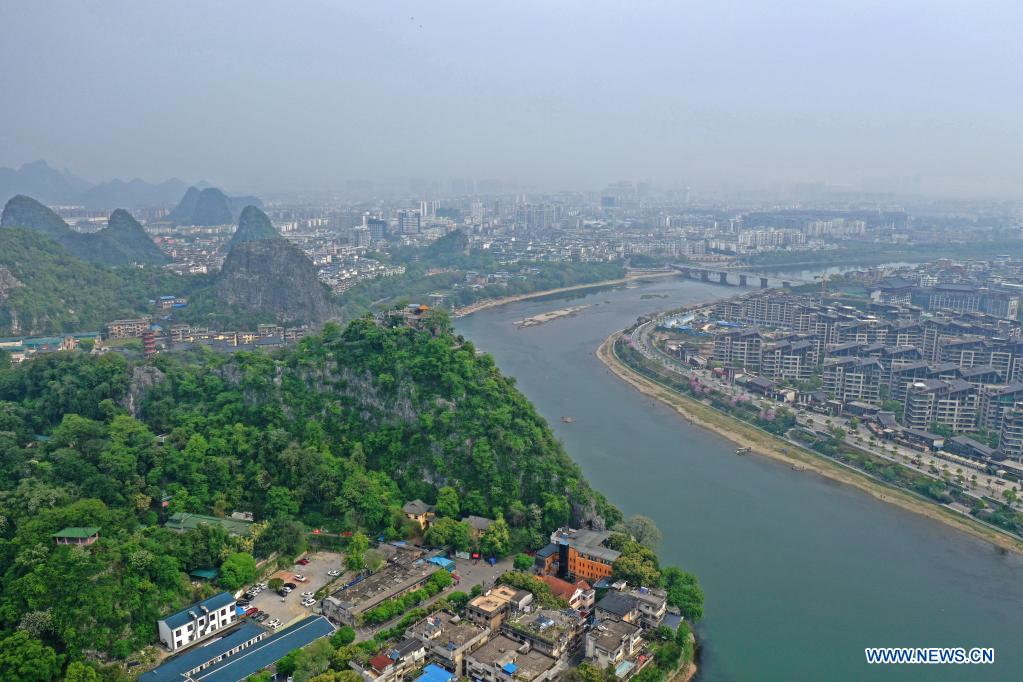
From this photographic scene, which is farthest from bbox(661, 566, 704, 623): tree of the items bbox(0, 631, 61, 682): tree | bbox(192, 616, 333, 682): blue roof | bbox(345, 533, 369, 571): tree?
bbox(0, 631, 61, 682): tree

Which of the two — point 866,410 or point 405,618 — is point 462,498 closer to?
point 405,618

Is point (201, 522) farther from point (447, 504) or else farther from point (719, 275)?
point (719, 275)

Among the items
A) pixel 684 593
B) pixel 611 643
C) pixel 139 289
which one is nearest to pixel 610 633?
pixel 611 643

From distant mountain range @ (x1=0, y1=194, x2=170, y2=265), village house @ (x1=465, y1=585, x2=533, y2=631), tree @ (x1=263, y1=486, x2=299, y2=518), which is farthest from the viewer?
distant mountain range @ (x1=0, y1=194, x2=170, y2=265)

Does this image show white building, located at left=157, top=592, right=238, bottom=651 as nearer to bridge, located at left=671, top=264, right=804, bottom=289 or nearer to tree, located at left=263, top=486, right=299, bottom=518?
tree, located at left=263, top=486, right=299, bottom=518

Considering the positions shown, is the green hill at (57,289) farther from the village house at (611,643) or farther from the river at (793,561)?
the village house at (611,643)

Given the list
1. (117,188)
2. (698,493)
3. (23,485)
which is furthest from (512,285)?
(117,188)

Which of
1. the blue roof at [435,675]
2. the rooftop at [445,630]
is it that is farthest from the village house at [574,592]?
the blue roof at [435,675]
